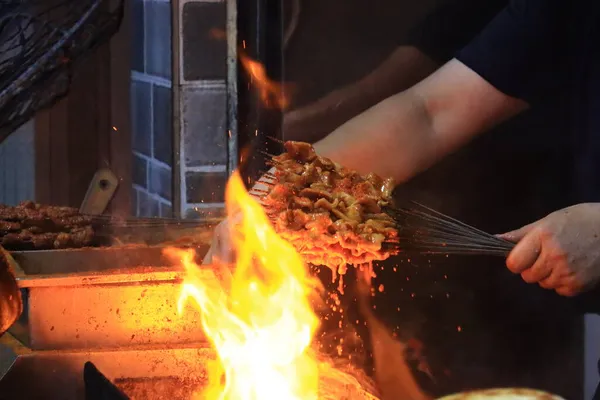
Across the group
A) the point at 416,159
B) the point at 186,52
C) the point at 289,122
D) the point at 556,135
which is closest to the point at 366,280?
the point at 416,159

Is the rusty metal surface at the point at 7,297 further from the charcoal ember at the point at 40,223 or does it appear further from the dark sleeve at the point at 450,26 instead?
the dark sleeve at the point at 450,26

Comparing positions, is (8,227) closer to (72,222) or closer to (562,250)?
(72,222)

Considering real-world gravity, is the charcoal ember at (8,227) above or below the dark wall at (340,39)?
below

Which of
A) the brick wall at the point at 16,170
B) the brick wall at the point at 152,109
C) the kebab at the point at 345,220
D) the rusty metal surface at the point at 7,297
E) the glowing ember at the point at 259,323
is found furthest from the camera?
the brick wall at the point at 16,170

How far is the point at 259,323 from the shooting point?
82.2 inches

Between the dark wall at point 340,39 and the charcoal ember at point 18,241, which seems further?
the dark wall at point 340,39

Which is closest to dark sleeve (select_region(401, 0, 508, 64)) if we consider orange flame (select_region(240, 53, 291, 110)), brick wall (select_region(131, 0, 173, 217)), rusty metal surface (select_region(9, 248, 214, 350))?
orange flame (select_region(240, 53, 291, 110))

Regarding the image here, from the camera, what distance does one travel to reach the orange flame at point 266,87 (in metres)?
2.62

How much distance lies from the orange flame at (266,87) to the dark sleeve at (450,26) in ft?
1.50

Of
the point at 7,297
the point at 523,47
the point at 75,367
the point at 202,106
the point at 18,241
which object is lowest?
the point at 75,367

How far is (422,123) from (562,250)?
653mm

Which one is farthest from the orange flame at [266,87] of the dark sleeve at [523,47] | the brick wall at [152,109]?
the dark sleeve at [523,47]

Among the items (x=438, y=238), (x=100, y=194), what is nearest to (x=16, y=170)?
(x=100, y=194)

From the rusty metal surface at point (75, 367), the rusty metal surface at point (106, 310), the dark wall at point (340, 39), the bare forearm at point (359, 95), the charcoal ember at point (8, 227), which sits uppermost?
the dark wall at point (340, 39)
